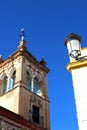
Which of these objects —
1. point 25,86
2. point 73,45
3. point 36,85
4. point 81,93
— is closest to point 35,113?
point 25,86

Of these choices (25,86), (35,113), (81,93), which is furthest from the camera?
(25,86)

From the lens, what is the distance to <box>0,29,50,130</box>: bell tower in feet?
83.9

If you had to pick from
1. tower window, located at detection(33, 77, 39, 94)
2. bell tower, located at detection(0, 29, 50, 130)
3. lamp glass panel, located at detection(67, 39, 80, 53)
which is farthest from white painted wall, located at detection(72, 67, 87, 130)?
tower window, located at detection(33, 77, 39, 94)

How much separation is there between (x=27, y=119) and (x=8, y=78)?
21.0 ft

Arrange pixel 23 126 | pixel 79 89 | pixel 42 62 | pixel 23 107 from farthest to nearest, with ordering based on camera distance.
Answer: pixel 42 62 < pixel 23 107 < pixel 23 126 < pixel 79 89

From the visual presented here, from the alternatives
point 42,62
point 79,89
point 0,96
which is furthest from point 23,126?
point 79,89

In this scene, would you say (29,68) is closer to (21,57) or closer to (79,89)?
(21,57)

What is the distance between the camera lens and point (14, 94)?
26141 mm

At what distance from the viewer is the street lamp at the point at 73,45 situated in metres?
6.58

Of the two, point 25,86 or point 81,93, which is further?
point 25,86

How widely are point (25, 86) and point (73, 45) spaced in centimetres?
2055

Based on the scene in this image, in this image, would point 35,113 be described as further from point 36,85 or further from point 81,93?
point 81,93

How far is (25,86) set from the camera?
88.2 ft

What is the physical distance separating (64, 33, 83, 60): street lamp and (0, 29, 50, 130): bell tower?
1843cm
